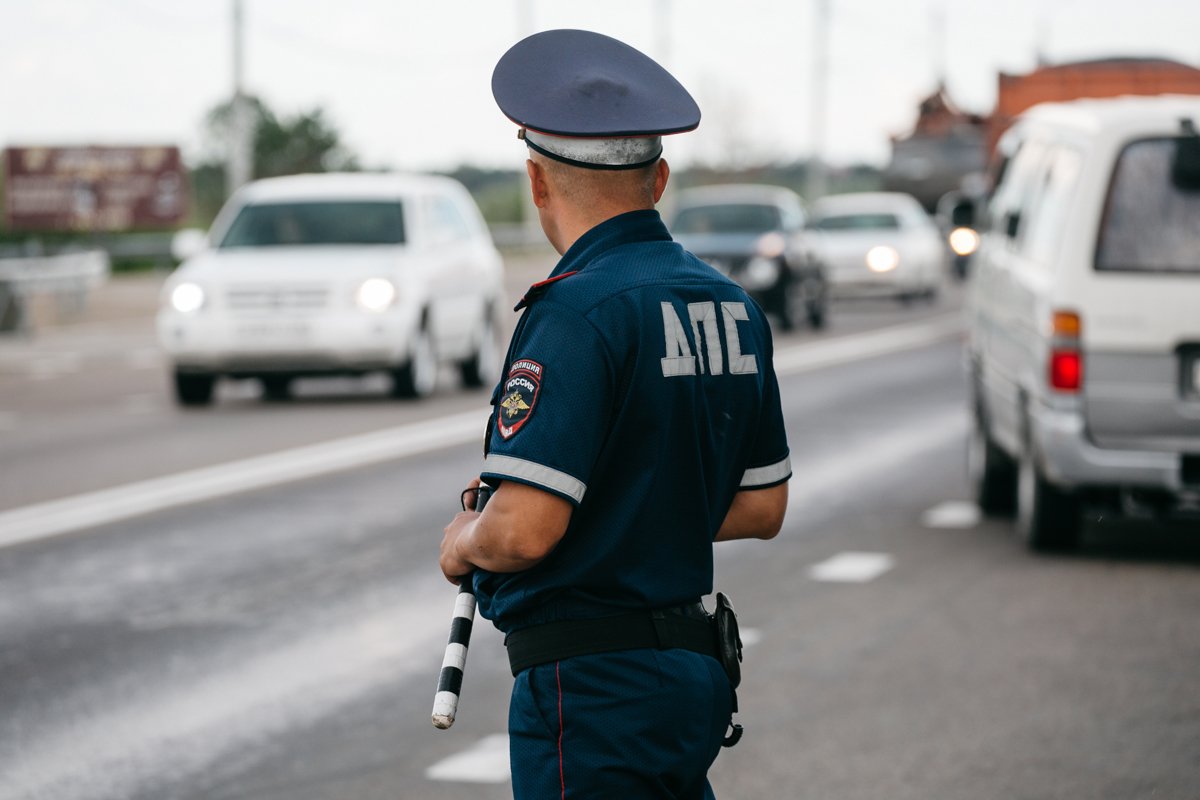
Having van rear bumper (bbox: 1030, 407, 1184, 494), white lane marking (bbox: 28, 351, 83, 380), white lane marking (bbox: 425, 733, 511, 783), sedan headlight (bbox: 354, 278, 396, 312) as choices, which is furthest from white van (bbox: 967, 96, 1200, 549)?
white lane marking (bbox: 28, 351, 83, 380)

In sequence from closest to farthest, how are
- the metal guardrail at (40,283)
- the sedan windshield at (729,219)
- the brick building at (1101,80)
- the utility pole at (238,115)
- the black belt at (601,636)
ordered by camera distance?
the black belt at (601,636), the brick building at (1101,80), the sedan windshield at (729,219), the metal guardrail at (40,283), the utility pole at (238,115)

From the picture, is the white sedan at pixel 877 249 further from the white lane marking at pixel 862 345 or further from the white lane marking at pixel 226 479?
the white lane marking at pixel 226 479

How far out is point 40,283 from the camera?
30.1 meters

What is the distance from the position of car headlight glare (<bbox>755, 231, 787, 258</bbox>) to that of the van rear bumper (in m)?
17.1

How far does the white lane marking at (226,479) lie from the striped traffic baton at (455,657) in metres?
7.41

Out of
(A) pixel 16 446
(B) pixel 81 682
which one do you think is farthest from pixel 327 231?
(B) pixel 81 682

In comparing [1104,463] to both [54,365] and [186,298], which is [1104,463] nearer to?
[186,298]

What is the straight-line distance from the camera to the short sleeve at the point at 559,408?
2.98m

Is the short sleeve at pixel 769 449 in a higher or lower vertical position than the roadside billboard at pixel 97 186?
higher

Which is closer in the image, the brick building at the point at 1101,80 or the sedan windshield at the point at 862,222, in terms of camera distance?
the brick building at the point at 1101,80

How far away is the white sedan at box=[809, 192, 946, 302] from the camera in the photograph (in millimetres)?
33062

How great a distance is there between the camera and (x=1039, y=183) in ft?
33.1

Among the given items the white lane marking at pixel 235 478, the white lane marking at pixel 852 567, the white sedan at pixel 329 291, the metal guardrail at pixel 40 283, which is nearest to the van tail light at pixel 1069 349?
the white lane marking at pixel 852 567

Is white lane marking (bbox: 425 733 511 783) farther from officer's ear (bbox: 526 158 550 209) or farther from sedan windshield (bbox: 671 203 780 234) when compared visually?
sedan windshield (bbox: 671 203 780 234)
